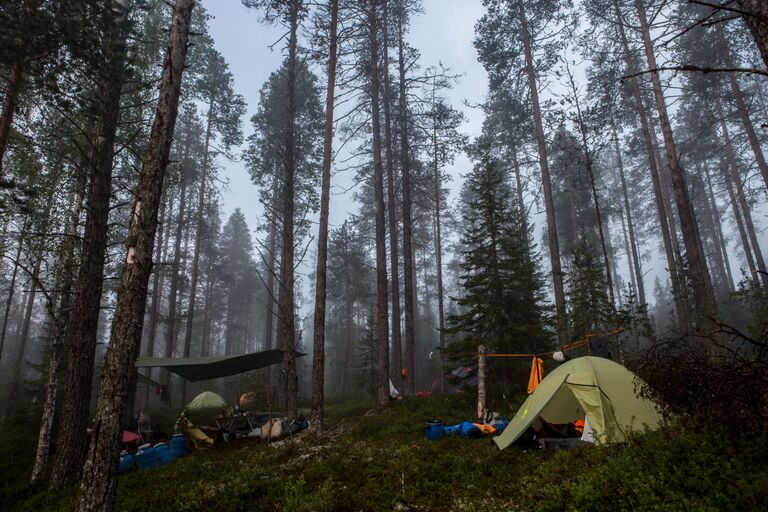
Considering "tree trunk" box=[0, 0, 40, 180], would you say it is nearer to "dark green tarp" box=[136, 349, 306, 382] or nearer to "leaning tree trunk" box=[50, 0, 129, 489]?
"leaning tree trunk" box=[50, 0, 129, 489]

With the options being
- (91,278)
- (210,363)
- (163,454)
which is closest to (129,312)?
(91,278)

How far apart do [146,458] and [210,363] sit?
2.97m

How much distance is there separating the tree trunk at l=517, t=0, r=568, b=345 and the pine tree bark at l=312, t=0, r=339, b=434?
7402 millimetres

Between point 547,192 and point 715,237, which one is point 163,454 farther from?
point 715,237

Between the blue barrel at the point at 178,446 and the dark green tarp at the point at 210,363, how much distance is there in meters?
2.14

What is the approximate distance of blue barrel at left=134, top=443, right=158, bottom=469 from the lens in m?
9.09

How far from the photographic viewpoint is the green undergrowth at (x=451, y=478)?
427 cm

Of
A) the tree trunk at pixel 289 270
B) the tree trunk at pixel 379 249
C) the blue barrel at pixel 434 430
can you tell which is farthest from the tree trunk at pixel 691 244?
the tree trunk at pixel 289 270

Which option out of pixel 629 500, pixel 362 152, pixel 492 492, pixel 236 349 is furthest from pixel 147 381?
pixel 236 349

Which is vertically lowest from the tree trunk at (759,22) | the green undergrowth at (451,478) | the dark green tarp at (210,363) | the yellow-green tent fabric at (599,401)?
the green undergrowth at (451,478)

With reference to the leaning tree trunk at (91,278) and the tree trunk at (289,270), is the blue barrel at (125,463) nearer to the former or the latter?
the leaning tree trunk at (91,278)

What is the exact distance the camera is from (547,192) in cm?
1432

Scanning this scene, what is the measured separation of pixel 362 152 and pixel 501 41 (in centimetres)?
712

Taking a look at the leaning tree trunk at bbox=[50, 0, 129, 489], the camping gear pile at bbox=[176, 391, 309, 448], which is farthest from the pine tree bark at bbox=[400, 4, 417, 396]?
the leaning tree trunk at bbox=[50, 0, 129, 489]
